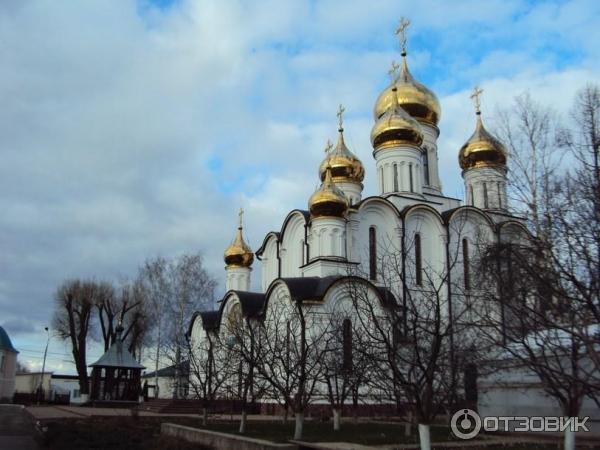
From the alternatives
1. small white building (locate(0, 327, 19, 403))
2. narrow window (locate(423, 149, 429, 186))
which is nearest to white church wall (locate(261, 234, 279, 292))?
narrow window (locate(423, 149, 429, 186))

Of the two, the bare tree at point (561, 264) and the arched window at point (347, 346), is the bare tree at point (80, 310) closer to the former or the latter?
the arched window at point (347, 346)

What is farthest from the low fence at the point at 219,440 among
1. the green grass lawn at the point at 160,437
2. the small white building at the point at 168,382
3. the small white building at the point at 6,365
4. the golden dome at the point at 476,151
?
the small white building at the point at 6,365

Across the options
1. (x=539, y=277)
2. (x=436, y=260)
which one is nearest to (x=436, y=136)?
(x=436, y=260)

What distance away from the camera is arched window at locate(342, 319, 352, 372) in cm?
1374

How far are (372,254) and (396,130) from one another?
245 inches

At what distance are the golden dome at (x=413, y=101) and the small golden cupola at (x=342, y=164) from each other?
90.8 inches

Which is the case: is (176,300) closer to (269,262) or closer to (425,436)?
(269,262)

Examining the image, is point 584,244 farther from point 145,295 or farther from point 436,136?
point 145,295

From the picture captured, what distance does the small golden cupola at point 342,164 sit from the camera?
2909 cm

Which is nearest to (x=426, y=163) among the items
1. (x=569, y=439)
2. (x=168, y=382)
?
(x=168, y=382)

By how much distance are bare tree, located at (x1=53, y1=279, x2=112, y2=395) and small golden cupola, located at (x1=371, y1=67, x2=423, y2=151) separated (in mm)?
18447

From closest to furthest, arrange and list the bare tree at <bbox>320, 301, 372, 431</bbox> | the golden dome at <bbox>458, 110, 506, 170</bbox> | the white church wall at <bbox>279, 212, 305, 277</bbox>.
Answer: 1. the bare tree at <bbox>320, 301, 372, 431</bbox>
2. the white church wall at <bbox>279, 212, 305, 277</bbox>
3. the golden dome at <bbox>458, 110, 506, 170</bbox>

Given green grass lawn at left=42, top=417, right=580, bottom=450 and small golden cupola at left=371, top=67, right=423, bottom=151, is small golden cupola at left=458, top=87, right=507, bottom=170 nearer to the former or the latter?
small golden cupola at left=371, top=67, right=423, bottom=151

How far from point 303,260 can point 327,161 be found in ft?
20.9
